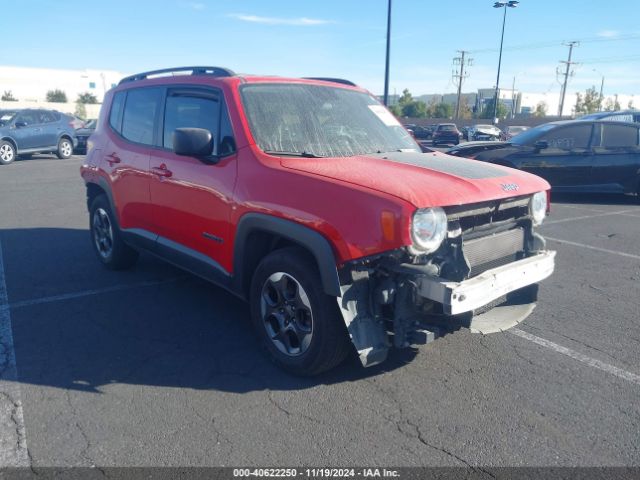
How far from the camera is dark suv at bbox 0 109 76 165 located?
17703mm

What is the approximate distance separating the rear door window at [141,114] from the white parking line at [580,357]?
3.60 metres

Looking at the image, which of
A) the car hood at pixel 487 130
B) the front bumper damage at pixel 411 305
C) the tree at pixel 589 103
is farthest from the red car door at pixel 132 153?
the tree at pixel 589 103

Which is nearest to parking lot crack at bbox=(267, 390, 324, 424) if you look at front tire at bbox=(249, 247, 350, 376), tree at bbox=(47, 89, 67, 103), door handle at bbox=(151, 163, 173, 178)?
front tire at bbox=(249, 247, 350, 376)

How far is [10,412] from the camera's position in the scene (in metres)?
3.26

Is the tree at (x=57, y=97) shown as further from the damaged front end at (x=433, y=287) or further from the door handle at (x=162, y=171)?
the damaged front end at (x=433, y=287)

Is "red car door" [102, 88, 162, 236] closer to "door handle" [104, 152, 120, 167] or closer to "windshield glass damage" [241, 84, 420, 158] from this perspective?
"door handle" [104, 152, 120, 167]

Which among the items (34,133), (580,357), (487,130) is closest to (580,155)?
(580,357)

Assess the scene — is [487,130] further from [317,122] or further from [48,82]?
[48,82]

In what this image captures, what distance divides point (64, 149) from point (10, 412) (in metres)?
18.6

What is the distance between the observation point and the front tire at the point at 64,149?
19641 mm

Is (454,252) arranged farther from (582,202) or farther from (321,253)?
(582,202)

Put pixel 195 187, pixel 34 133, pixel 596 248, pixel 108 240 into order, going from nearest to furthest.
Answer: pixel 195 187 → pixel 108 240 → pixel 596 248 → pixel 34 133

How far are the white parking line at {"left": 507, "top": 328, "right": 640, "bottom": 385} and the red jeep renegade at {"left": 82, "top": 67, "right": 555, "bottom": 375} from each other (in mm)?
522

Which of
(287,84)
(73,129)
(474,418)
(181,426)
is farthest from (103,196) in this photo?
(73,129)
